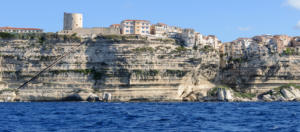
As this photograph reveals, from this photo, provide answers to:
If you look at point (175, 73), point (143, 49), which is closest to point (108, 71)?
point (143, 49)

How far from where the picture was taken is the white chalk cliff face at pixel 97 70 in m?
75.0

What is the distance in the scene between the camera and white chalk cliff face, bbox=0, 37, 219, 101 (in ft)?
246

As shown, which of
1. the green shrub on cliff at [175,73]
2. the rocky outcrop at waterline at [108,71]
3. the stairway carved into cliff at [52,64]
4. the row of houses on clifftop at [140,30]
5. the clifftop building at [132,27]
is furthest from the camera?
the clifftop building at [132,27]

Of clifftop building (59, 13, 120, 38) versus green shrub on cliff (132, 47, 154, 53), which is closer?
green shrub on cliff (132, 47, 154, 53)

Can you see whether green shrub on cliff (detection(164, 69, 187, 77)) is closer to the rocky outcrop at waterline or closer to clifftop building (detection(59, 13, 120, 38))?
the rocky outcrop at waterline

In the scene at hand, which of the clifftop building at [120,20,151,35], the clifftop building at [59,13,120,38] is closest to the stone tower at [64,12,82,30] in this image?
the clifftop building at [59,13,120,38]

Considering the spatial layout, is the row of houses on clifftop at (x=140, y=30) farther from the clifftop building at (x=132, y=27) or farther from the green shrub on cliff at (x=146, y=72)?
→ the green shrub on cliff at (x=146, y=72)

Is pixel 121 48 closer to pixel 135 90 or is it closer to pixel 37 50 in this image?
pixel 135 90

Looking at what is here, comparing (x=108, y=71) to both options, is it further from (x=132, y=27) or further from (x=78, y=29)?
(x=132, y=27)

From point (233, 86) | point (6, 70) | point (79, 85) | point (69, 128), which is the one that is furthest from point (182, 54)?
point (69, 128)

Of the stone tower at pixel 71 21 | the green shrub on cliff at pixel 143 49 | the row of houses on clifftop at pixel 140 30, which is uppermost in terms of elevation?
the stone tower at pixel 71 21

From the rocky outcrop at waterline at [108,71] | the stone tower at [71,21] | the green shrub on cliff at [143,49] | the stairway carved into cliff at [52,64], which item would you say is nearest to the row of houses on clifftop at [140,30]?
the stone tower at [71,21]

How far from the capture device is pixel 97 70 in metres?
76.6

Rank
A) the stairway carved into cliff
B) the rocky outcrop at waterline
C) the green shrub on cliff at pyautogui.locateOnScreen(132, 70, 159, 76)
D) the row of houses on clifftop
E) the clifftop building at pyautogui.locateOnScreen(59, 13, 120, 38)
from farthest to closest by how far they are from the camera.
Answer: the row of houses on clifftop → the clifftop building at pyautogui.locateOnScreen(59, 13, 120, 38) → the green shrub on cliff at pyautogui.locateOnScreen(132, 70, 159, 76) → the stairway carved into cliff → the rocky outcrop at waterline
